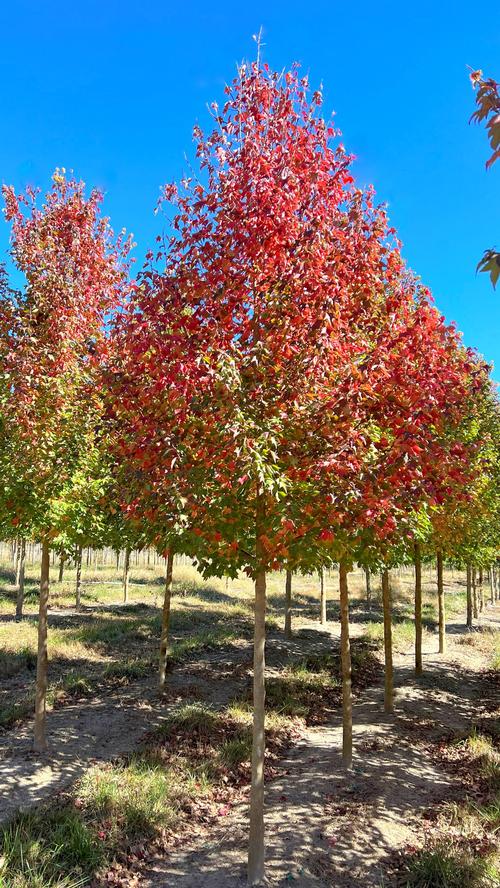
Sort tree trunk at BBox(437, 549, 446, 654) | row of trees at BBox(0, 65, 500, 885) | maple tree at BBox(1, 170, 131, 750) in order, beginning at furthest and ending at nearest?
1. tree trunk at BBox(437, 549, 446, 654)
2. maple tree at BBox(1, 170, 131, 750)
3. row of trees at BBox(0, 65, 500, 885)

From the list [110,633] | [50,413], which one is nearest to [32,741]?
[50,413]

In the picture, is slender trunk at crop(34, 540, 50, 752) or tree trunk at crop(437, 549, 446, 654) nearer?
slender trunk at crop(34, 540, 50, 752)

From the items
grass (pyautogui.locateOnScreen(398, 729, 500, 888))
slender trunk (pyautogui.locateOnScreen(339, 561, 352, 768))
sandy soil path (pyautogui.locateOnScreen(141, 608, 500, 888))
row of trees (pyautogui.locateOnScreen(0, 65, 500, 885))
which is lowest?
sandy soil path (pyautogui.locateOnScreen(141, 608, 500, 888))

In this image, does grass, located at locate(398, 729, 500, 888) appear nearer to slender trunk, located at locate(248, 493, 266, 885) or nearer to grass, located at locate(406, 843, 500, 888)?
grass, located at locate(406, 843, 500, 888)

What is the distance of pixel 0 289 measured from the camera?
27.8 feet

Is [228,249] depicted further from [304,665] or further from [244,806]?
[304,665]

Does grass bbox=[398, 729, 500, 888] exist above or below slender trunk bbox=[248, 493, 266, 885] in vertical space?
below

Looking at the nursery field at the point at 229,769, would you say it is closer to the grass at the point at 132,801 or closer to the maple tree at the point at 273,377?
the grass at the point at 132,801

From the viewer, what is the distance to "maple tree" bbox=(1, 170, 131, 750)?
25.2ft

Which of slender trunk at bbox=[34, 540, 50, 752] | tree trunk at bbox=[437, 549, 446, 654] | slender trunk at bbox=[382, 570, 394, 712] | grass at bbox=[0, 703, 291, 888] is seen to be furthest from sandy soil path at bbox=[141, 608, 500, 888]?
tree trunk at bbox=[437, 549, 446, 654]

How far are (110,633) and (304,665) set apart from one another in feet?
23.3

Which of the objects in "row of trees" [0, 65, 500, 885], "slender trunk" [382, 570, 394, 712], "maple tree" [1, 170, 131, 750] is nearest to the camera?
"row of trees" [0, 65, 500, 885]

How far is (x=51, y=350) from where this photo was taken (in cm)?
832

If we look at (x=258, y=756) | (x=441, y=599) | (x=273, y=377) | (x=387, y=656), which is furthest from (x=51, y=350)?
(x=441, y=599)
